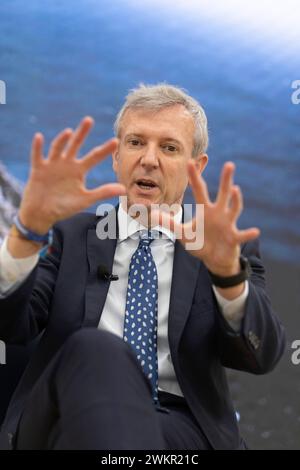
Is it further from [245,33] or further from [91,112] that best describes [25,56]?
[245,33]

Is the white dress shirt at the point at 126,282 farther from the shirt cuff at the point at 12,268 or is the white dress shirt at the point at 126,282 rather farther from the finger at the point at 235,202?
the finger at the point at 235,202

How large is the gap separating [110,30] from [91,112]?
0.33 meters

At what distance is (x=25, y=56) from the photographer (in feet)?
8.82

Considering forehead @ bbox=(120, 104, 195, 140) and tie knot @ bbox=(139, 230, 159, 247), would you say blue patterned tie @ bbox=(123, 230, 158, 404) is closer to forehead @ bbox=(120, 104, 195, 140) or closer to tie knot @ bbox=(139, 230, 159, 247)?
tie knot @ bbox=(139, 230, 159, 247)

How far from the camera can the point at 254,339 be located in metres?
1.50

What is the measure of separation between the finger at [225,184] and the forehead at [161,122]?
511 millimetres

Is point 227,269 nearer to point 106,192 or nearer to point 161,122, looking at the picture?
point 106,192

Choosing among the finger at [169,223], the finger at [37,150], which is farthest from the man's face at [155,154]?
the finger at [37,150]

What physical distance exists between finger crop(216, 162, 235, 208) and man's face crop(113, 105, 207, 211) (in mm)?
449

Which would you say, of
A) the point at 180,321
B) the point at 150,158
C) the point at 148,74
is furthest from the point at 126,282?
the point at 148,74

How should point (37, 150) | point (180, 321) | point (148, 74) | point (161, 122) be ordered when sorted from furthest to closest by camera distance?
point (148, 74) < point (161, 122) < point (180, 321) < point (37, 150)

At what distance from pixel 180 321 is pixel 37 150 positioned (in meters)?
0.55

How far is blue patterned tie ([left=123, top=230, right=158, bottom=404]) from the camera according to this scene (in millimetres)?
1631

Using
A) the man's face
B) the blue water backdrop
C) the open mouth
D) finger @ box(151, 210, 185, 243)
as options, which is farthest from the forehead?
the blue water backdrop
